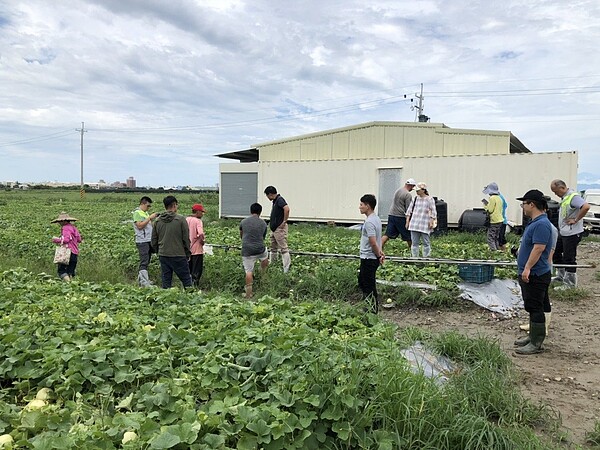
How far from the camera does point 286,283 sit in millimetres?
8609

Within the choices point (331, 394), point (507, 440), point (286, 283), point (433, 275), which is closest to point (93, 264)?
point (286, 283)

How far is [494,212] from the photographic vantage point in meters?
10.4

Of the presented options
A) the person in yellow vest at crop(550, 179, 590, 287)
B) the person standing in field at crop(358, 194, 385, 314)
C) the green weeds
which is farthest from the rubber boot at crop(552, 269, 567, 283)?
the green weeds

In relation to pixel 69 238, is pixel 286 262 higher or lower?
lower

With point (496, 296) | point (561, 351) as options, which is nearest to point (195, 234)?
point (496, 296)

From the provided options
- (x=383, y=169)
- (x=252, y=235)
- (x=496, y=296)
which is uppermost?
(x=383, y=169)

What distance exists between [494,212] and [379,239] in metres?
4.89

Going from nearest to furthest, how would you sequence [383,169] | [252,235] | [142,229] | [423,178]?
1. [252,235]
2. [142,229]
3. [423,178]
4. [383,169]

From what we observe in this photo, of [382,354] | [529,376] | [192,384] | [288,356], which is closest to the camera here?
[192,384]

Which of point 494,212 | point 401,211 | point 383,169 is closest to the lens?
point 494,212

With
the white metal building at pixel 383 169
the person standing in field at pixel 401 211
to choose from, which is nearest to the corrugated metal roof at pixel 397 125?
the white metal building at pixel 383 169

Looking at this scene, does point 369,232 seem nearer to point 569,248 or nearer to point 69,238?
point 569,248

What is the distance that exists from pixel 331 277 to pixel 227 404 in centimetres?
534

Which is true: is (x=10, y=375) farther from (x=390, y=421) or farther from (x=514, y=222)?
(x=514, y=222)
